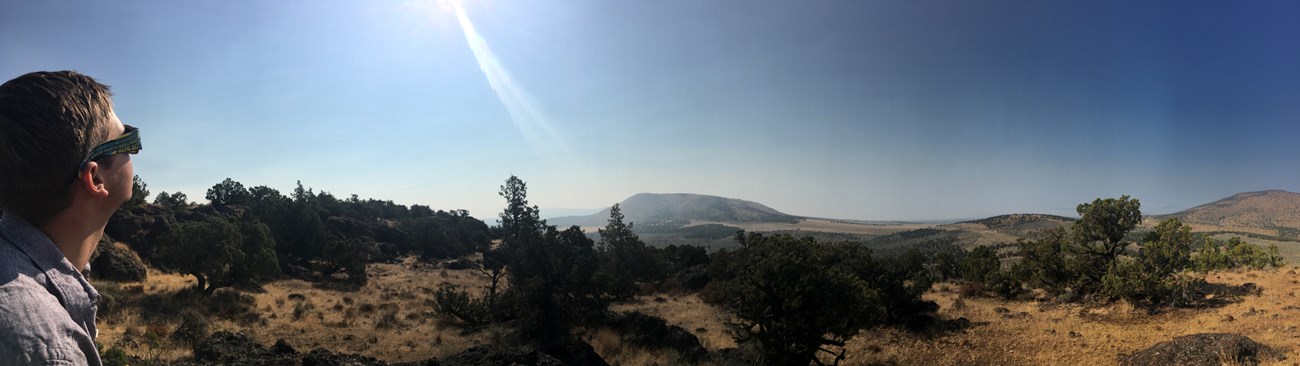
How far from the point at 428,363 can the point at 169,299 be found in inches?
697

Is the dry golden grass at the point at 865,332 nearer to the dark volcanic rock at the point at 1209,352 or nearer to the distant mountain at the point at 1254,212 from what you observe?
the dark volcanic rock at the point at 1209,352

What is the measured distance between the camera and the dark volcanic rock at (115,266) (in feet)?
72.5

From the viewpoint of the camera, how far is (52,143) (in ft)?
5.27

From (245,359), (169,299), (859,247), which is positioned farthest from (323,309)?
(859,247)

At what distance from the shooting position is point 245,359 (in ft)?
34.9

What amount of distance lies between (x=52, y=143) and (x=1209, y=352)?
759 inches

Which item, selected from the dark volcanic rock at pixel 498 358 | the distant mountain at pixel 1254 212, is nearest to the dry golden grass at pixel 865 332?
the dark volcanic rock at pixel 498 358

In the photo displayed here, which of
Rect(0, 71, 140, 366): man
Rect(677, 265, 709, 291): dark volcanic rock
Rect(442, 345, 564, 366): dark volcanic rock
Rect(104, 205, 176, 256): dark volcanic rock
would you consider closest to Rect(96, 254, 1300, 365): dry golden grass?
Rect(442, 345, 564, 366): dark volcanic rock

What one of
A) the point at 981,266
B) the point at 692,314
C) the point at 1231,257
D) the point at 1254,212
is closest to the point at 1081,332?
the point at 981,266

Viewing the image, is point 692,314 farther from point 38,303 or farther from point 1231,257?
point 38,303

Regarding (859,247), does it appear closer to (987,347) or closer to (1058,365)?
(987,347)

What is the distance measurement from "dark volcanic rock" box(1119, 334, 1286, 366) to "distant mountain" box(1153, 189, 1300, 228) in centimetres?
11873

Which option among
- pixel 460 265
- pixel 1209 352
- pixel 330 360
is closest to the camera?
pixel 330 360

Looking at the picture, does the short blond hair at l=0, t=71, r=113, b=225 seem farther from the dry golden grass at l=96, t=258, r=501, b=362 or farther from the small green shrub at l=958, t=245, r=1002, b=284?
the small green shrub at l=958, t=245, r=1002, b=284
